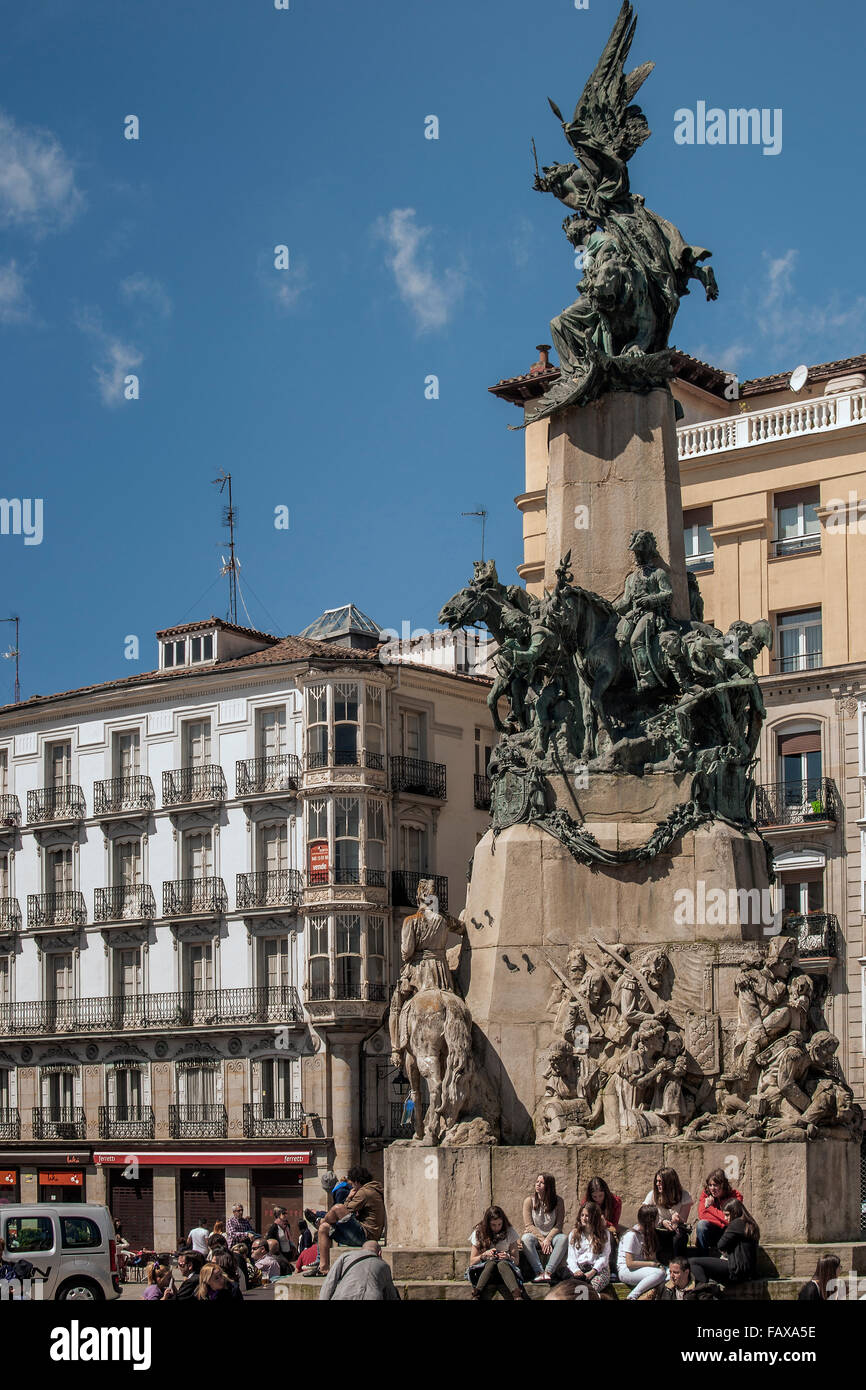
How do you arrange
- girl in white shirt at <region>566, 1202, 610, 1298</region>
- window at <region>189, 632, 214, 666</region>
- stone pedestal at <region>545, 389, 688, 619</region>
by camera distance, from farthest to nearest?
window at <region>189, 632, 214, 666</region>
stone pedestal at <region>545, 389, 688, 619</region>
girl in white shirt at <region>566, 1202, 610, 1298</region>

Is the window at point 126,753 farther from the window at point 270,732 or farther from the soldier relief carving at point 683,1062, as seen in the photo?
the soldier relief carving at point 683,1062

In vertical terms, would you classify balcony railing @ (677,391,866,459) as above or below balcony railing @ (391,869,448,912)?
above

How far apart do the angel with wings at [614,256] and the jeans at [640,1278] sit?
9966 millimetres

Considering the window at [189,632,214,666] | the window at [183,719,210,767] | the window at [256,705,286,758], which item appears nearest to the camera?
the window at [256,705,286,758]

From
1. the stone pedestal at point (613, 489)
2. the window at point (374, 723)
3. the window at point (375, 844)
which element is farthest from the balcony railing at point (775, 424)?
the stone pedestal at point (613, 489)

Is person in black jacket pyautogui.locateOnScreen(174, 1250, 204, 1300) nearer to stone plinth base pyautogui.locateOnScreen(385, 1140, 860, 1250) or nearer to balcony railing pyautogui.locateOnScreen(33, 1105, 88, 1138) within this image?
stone plinth base pyautogui.locateOnScreen(385, 1140, 860, 1250)

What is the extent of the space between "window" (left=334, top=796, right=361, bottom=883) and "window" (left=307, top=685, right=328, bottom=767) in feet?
4.03

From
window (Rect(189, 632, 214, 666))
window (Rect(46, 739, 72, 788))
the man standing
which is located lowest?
the man standing

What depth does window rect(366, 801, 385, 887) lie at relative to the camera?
5931cm

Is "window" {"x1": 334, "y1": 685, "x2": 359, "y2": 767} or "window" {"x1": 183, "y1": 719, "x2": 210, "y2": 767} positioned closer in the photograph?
"window" {"x1": 334, "y1": 685, "x2": 359, "y2": 767}

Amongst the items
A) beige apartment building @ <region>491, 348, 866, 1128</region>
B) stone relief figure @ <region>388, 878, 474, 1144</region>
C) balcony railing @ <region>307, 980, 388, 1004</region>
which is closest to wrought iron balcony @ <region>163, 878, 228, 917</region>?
balcony railing @ <region>307, 980, 388, 1004</region>

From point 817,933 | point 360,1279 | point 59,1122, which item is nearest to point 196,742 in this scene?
point 59,1122

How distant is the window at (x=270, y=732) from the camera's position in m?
61.6

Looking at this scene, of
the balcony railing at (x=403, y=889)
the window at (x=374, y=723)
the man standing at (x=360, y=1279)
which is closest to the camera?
the man standing at (x=360, y=1279)
